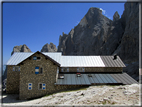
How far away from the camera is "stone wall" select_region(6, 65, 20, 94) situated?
23203 mm

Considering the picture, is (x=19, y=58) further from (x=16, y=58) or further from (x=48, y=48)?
(x=48, y=48)

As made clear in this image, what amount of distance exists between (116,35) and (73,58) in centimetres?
6260

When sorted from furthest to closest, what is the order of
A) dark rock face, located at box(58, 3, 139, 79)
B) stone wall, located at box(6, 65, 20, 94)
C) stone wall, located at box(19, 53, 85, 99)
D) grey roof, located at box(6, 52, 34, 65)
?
dark rock face, located at box(58, 3, 139, 79), grey roof, located at box(6, 52, 34, 65), stone wall, located at box(6, 65, 20, 94), stone wall, located at box(19, 53, 85, 99)

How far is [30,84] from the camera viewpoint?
60.4ft

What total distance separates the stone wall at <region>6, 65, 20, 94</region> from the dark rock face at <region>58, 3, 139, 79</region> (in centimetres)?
4131

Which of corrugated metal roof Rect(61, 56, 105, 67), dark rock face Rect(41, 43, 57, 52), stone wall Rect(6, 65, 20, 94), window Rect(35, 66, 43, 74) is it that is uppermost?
dark rock face Rect(41, 43, 57, 52)

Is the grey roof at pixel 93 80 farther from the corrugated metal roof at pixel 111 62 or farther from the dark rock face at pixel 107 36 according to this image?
the dark rock face at pixel 107 36

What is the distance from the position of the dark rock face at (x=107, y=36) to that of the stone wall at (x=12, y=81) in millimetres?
41305

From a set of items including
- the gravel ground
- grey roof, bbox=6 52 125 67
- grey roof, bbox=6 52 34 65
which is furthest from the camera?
grey roof, bbox=6 52 125 67

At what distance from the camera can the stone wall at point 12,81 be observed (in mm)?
23203

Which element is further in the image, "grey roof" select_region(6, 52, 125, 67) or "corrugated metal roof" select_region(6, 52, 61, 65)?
"grey roof" select_region(6, 52, 125, 67)

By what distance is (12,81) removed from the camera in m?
23.3

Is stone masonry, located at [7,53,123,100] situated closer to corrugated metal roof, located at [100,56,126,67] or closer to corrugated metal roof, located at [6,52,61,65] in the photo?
corrugated metal roof, located at [6,52,61,65]

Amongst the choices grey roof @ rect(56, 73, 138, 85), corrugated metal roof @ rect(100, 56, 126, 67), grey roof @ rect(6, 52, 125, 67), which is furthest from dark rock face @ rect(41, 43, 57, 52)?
grey roof @ rect(56, 73, 138, 85)
